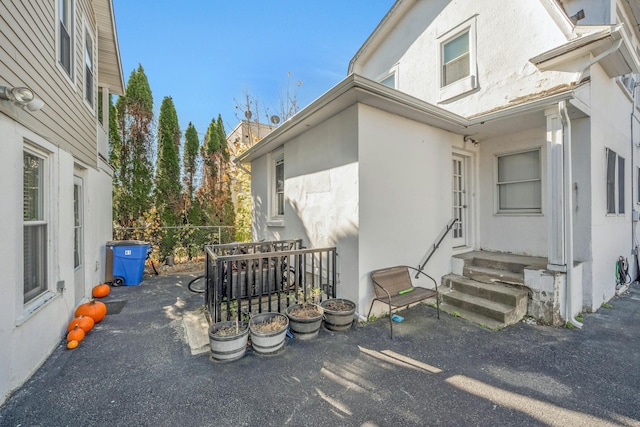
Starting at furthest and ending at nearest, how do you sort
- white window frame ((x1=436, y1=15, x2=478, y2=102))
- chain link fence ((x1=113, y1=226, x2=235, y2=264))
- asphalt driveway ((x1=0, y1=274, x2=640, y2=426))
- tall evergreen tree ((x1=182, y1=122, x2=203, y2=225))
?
1. tall evergreen tree ((x1=182, y1=122, x2=203, y2=225))
2. chain link fence ((x1=113, y1=226, x2=235, y2=264))
3. white window frame ((x1=436, y1=15, x2=478, y2=102))
4. asphalt driveway ((x1=0, y1=274, x2=640, y2=426))

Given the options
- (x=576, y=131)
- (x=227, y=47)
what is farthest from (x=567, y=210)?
(x=227, y=47)

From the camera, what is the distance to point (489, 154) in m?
5.30

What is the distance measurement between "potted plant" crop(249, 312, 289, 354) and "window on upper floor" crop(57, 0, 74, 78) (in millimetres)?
4522

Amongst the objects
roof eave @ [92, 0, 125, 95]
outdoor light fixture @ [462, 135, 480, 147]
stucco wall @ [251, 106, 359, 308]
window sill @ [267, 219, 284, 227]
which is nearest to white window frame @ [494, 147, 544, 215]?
outdoor light fixture @ [462, 135, 480, 147]

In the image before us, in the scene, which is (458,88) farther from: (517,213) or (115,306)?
(115,306)

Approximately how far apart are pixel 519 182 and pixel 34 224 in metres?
7.20

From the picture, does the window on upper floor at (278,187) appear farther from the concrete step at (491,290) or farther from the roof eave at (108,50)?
the roof eave at (108,50)

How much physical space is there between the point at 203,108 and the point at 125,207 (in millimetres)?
4895

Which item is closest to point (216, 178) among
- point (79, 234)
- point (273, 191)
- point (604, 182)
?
point (273, 191)

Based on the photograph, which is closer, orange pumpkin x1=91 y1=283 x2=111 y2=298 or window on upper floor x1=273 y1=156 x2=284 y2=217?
orange pumpkin x1=91 y1=283 x2=111 y2=298

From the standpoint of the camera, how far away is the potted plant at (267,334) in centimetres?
289

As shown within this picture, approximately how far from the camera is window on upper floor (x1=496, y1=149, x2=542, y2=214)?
479 cm

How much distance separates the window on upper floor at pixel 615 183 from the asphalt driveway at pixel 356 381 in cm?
261

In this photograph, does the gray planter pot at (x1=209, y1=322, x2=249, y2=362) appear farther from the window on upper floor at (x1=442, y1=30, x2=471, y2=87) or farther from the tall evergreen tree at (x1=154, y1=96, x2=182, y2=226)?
the tall evergreen tree at (x1=154, y1=96, x2=182, y2=226)
